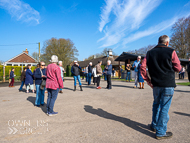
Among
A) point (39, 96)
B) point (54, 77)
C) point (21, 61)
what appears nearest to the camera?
point (54, 77)

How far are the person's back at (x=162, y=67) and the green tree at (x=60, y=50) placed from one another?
43.6 metres

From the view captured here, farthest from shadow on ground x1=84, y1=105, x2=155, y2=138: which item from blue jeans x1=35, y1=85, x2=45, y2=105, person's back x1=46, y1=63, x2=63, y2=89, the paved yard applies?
blue jeans x1=35, y1=85, x2=45, y2=105

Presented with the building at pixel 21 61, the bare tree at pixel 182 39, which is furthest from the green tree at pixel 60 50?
the bare tree at pixel 182 39

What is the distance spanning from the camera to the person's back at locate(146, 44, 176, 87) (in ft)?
8.50

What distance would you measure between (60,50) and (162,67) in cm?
4481

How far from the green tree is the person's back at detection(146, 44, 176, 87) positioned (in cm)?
4364

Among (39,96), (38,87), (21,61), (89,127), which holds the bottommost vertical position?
(89,127)

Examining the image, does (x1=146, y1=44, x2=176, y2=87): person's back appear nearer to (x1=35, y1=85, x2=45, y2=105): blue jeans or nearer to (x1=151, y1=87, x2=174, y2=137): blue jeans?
(x1=151, y1=87, x2=174, y2=137): blue jeans

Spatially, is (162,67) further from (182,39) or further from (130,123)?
(182,39)

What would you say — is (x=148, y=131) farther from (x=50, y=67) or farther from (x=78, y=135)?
(x=50, y=67)

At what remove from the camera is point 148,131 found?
9.43 feet

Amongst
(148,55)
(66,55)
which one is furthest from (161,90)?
(66,55)

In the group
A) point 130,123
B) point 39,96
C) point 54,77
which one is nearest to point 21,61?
point 39,96

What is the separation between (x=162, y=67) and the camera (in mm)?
2637
